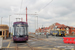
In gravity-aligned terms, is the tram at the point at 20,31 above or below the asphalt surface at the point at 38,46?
above

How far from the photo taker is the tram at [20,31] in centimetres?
1758

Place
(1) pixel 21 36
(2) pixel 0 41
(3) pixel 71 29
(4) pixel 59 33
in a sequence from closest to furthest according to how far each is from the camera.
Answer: (2) pixel 0 41 → (1) pixel 21 36 → (4) pixel 59 33 → (3) pixel 71 29

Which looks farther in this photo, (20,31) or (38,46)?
(20,31)

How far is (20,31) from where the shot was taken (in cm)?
1775

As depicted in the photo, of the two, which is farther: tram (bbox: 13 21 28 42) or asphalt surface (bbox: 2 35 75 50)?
tram (bbox: 13 21 28 42)

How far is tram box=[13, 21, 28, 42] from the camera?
17.6 m

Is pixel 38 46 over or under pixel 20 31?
under

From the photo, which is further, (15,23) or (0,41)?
(15,23)

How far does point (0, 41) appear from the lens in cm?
1040

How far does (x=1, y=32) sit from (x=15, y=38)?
1248cm

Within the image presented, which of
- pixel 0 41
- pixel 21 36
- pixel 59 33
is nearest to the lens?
pixel 0 41

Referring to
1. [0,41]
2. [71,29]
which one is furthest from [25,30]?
[71,29]

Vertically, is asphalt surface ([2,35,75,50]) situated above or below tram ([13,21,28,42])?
below

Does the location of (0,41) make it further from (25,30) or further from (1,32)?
(1,32)
